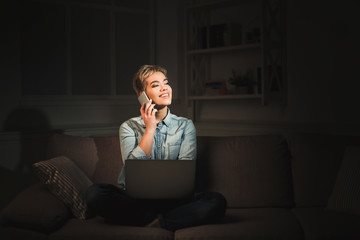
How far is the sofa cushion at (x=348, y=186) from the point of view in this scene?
2.27 m

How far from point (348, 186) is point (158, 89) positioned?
1.18m

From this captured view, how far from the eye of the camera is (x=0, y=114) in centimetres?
314

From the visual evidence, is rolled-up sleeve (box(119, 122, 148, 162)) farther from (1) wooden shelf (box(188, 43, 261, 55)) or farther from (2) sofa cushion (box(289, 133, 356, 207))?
(1) wooden shelf (box(188, 43, 261, 55))

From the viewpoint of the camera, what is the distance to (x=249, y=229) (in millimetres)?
1999

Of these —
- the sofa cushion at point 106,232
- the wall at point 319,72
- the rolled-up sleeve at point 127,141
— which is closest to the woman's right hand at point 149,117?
the rolled-up sleeve at point 127,141

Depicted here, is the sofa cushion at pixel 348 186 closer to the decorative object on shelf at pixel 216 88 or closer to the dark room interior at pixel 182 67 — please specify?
the dark room interior at pixel 182 67

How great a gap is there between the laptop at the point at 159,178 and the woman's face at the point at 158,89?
576 mm

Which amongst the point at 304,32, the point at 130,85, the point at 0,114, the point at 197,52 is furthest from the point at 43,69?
the point at 304,32

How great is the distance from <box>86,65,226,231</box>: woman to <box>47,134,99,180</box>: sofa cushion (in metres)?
0.29

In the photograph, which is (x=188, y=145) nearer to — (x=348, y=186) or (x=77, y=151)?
(x=77, y=151)

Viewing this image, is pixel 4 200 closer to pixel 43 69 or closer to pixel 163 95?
pixel 43 69

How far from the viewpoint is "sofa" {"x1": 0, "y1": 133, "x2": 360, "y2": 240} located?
6.63 feet

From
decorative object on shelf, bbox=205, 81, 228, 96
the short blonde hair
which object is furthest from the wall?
the short blonde hair

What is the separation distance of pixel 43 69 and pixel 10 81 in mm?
352
